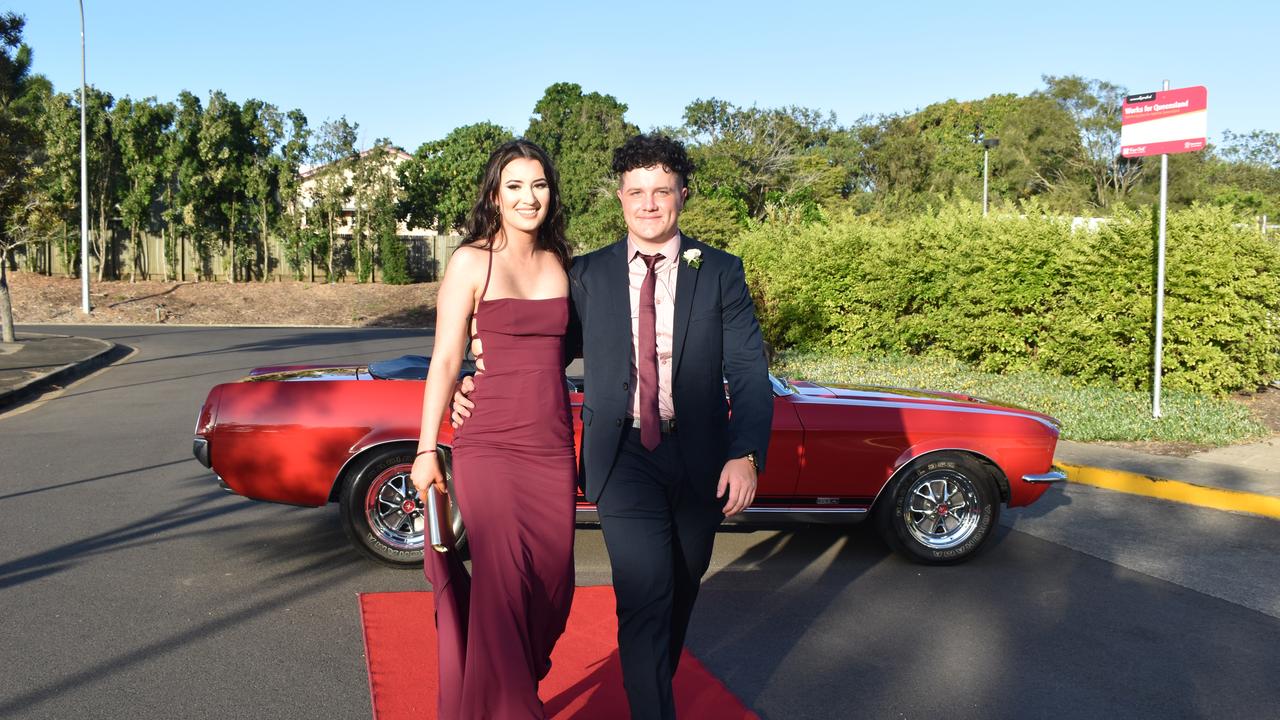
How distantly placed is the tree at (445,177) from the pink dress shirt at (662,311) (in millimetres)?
39176

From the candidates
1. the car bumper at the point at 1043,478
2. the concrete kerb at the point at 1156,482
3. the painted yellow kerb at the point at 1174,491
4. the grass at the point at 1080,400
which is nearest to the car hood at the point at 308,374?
the car bumper at the point at 1043,478

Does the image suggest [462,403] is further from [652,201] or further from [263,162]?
[263,162]

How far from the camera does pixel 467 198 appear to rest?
48688 mm

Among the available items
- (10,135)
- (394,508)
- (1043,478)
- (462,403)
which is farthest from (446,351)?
(10,135)

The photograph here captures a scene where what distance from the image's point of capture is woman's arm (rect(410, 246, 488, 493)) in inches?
128

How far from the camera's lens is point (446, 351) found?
328 cm

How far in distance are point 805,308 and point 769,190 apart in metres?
25.1

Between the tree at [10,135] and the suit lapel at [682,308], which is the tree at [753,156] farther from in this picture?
the suit lapel at [682,308]

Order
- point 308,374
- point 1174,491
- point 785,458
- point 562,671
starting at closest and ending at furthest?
point 562,671, point 785,458, point 308,374, point 1174,491

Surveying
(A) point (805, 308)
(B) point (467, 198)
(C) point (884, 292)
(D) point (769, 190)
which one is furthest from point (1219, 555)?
(B) point (467, 198)

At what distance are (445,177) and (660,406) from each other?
45851 millimetres

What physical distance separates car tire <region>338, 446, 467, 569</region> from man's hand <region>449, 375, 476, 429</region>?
2.28 m

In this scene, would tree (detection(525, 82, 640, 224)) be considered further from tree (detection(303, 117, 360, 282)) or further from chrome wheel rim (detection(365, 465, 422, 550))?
chrome wheel rim (detection(365, 465, 422, 550))

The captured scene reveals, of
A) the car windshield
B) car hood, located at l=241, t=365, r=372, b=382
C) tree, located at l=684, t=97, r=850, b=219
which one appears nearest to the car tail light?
car hood, located at l=241, t=365, r=372, b=382
